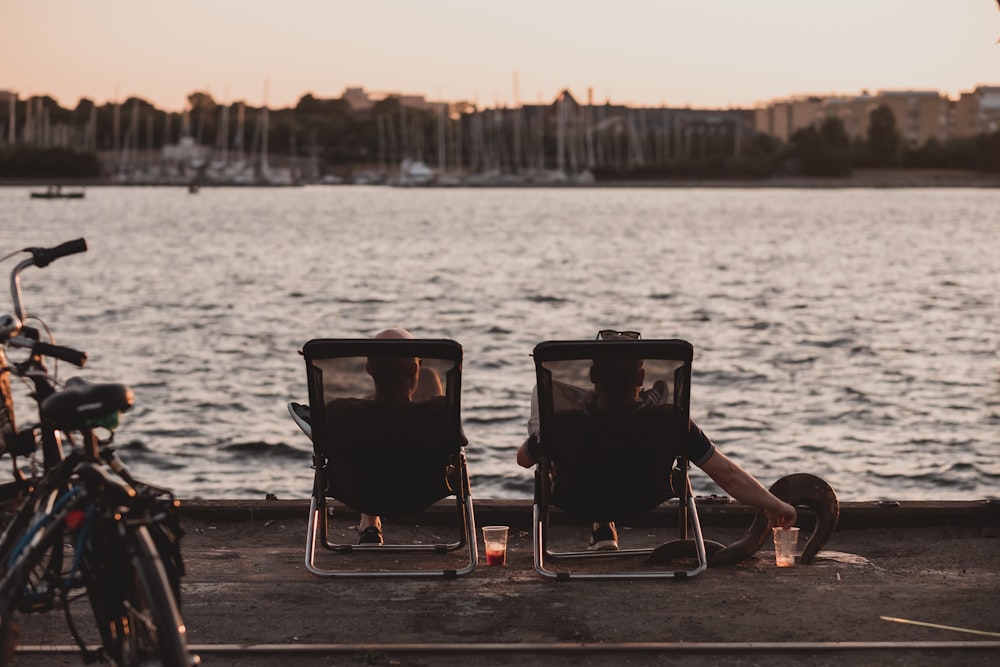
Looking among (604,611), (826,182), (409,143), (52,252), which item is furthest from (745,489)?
(826,182)

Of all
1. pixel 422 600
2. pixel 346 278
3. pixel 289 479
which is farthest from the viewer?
pixel 346 278

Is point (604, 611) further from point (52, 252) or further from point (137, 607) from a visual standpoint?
point (52, 252)

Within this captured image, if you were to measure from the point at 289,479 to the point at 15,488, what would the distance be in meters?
11.8

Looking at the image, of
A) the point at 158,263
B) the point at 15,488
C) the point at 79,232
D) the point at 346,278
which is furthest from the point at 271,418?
the point at 79,232

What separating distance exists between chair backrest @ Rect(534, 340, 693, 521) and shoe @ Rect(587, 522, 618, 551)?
0.45m

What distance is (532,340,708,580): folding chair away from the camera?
6.88 metres

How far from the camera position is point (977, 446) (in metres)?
20.4

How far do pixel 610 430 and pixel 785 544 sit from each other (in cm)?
100

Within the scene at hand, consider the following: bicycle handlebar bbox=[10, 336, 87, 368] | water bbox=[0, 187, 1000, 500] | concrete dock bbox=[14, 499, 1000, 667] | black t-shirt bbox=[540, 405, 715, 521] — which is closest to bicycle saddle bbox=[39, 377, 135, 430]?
bicycle handlebar bbox=[10, 336, 87, 368]

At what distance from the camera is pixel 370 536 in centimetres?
786

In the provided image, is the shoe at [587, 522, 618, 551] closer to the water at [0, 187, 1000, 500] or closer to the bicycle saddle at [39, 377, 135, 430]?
the bicycle saddle at [39, 377, 135, 430]

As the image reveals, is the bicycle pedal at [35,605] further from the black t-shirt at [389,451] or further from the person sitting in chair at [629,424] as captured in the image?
the person sitting in chair at [629,424]

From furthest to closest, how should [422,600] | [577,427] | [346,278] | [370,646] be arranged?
[346,278] < [577,427] < [422,600] < [370,646]

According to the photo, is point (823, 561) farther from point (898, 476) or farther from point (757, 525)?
point (898, 476)
